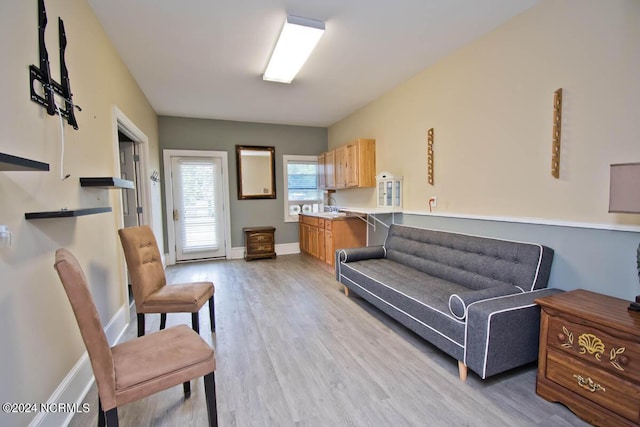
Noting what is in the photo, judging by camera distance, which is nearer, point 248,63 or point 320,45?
point 320,45

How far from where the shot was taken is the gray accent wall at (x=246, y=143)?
5.34 m

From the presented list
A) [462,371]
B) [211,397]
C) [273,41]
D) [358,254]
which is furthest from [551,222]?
[273,41]

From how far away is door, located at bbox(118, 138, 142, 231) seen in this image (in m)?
3.84

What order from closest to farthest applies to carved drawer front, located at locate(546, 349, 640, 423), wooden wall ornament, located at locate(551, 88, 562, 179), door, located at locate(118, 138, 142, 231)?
carved drawer front, located at locate(546, 349, 640, 423), wooden wall ornament, located at locate(551, 88, 562, 179), door, located at locate(118, 138, 142, 231)

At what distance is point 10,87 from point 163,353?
4.68 feet

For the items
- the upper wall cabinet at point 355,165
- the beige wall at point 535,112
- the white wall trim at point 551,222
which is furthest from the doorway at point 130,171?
the white wall trim at point 551,222

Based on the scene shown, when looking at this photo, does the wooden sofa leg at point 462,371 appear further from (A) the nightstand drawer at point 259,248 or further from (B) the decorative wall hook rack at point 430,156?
(A) the nightstand drawer at point 259,248

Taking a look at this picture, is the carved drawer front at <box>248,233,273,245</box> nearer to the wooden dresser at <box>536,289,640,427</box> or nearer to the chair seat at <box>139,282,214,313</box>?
the chair seat at <box>139,282,214,313</box>

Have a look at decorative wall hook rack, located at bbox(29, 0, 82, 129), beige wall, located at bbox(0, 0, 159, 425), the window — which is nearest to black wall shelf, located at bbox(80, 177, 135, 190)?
beige wall, located at bbox(0, 0, 159, 425)

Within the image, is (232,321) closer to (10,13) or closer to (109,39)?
(10,13)

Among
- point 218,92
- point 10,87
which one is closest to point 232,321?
point 10,87

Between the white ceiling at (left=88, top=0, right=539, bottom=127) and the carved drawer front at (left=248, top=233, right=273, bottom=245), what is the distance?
96.0 inches

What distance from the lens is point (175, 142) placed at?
5.31 meters

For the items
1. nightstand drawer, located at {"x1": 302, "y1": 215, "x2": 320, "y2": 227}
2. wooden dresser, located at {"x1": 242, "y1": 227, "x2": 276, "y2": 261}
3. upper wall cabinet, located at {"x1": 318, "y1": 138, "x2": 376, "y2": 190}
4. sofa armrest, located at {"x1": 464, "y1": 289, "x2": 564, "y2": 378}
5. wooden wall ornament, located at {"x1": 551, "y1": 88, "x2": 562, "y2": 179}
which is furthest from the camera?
wooden dresser, located at {"x1": 242, "y1": 227, "x2": 276, "y2": 261}
